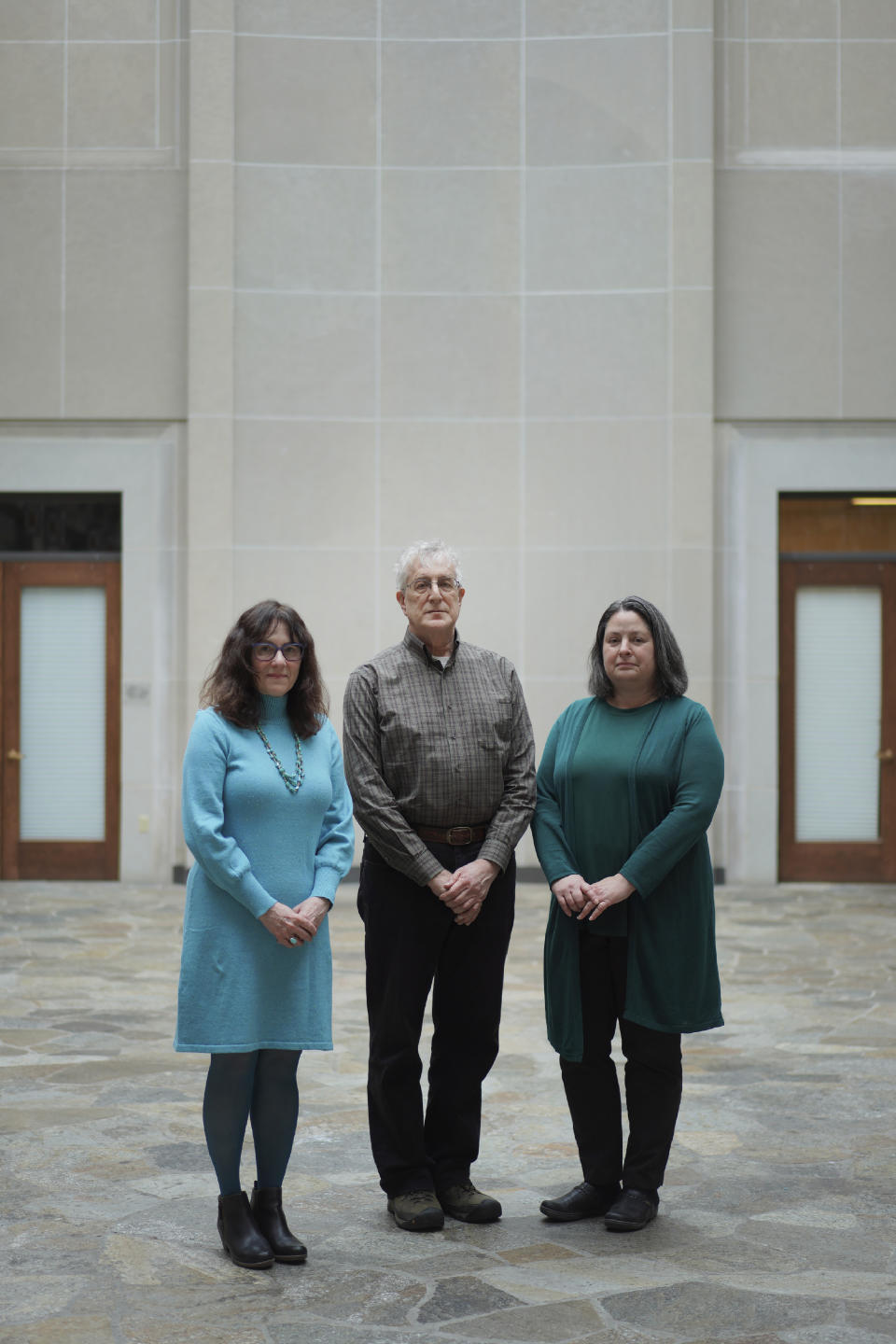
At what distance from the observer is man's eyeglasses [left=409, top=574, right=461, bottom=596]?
4488 mm

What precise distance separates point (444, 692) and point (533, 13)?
9.27 metres

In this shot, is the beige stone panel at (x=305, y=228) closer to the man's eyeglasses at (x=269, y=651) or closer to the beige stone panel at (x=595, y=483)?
the beige stone panel at (x=595, y=483)

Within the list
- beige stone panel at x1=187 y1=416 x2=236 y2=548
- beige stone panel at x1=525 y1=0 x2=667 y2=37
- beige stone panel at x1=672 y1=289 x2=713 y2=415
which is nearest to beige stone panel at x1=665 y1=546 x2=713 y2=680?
beige stone panel at x1=672 y1=289 x2=713 y2=415

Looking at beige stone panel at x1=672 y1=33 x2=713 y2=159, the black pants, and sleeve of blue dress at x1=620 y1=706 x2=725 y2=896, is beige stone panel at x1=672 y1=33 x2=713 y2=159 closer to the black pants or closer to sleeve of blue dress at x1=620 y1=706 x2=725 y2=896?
sleeve of blue dress at x1=620 y1=706 x2=725 y2=896

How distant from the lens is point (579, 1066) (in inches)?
177

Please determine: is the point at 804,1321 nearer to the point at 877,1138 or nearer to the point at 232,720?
the point at 877,1138

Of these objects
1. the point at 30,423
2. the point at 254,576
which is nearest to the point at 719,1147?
the point at 254,576

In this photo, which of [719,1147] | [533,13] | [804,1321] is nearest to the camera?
[804,1321]

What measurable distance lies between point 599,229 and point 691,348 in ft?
4.08

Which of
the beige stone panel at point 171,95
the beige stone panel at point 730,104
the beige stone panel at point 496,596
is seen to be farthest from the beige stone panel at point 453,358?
the beige stone panel at point 171,95

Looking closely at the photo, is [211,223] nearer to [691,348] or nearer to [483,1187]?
[691,348]

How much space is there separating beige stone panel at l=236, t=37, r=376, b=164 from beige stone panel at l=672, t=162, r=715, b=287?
8.37 feet

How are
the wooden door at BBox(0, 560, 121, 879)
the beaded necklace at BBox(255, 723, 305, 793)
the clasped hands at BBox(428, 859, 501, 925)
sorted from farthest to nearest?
the wooden door at BBox(0, 560, 121, 879)
the clasped hands at BBox(428, 859, 501, 925)
the beaded necklace at BBox(255, 723, 305, 793)

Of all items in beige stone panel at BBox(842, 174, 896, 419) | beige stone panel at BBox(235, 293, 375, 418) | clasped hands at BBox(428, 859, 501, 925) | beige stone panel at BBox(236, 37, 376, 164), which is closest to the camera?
clasped hands at BBox(428, 859, 501, 925)
